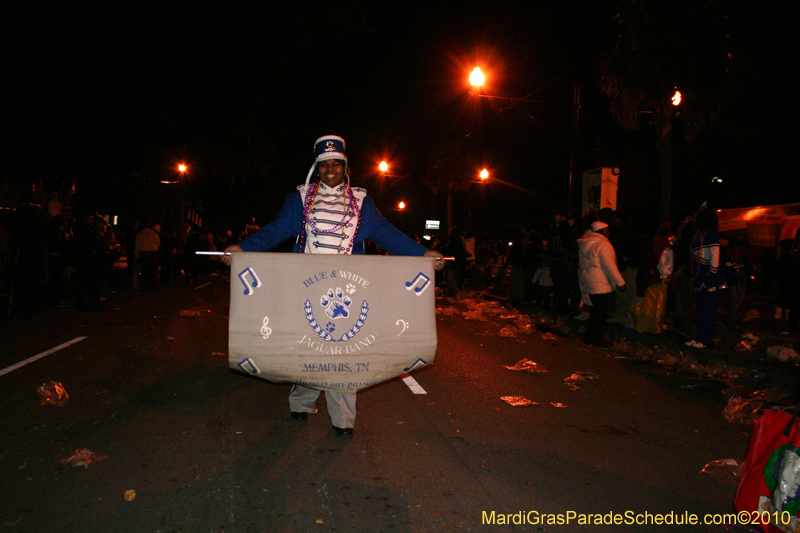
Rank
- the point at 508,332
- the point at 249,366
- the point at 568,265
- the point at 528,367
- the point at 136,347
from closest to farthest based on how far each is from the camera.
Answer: the point at 249,366
the point at 528,367
the point at 136,347
the point at 508,332
the point at 568,265

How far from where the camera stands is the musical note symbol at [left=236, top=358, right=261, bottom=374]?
379 centimetres

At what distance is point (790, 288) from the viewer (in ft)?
35.2

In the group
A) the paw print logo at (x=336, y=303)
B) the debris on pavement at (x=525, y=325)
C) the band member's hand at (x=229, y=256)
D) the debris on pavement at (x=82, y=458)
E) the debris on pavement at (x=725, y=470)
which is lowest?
the debris on pavement at (x=82, y=458)

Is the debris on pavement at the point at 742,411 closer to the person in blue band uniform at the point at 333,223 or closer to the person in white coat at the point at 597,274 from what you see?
the person in white coat at the point at 597,274

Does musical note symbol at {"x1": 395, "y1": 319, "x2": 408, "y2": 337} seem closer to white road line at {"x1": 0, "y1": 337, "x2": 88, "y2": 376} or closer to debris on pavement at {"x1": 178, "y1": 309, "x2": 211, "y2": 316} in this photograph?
white road line at {"x1": 0, "y1": 337, "x2": 88, "y2": 376}

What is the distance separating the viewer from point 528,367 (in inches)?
283

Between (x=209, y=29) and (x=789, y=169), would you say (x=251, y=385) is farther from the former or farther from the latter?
(x=789, y=169)

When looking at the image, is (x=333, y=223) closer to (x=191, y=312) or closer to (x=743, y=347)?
(x=743, y=347)

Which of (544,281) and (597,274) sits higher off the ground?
(597,274)

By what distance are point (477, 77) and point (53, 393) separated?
513 inches

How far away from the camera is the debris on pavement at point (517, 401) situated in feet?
18.4

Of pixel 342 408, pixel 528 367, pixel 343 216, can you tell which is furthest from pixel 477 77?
pixel 342 408

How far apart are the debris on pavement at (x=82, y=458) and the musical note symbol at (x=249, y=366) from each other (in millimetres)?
1164

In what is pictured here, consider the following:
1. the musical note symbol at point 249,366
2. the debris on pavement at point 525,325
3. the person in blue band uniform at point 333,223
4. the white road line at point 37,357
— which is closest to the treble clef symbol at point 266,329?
the musical note symbol at point 249,366
